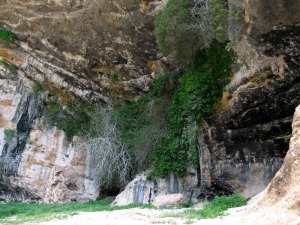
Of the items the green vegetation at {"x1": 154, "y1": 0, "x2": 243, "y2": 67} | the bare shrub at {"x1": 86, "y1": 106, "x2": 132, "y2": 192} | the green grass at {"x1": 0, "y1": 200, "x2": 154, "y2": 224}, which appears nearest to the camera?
the green grass at {"x1": 0, "y1": 200, "x2": 154, "y2": 224}

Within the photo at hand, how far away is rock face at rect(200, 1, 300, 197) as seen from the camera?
8.88m

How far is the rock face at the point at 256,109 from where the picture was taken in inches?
349

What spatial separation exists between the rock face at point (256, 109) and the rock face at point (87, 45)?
4.15 meters

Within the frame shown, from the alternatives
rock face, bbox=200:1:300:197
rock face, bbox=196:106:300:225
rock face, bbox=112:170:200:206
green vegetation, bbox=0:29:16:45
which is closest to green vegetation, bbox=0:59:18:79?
green vegetation, bbox=0:29:16:45

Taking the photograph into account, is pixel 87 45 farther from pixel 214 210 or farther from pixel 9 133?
pixel 214 210

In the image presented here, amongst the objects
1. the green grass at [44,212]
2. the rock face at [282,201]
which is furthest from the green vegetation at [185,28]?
the rock face at [282,201]

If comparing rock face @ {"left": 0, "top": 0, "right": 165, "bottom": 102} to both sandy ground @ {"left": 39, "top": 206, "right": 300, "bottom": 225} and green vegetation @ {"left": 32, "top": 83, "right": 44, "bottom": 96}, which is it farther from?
sandy ground @ {"left": 39, "top": 206, "right": 300, "bottom": 225}

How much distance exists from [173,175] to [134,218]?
464 centimetres

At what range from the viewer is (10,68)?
59.4 feet

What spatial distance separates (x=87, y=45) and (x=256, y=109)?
7.35 metres

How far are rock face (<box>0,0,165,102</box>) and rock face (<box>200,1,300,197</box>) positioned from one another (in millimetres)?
4151

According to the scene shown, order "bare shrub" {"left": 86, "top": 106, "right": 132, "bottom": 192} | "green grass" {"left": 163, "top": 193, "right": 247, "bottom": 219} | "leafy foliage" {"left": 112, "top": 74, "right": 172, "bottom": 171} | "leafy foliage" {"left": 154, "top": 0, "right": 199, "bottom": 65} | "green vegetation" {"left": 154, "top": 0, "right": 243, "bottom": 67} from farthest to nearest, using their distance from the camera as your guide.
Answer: "bare shrub" {"left": 86, "top": 106, "right": 132, "bottom": 192} → "leafy foliage" {"left": 112, "top": 74, "right": 172, "bottom": 171} → "leafy foliage" {"left": 154, "top": 0, "right": 199, "bottom": 65} → "green vegetation" {"left": 154, "top": 0, "right": 243, "bottom": 67} → "green grass" {"left": 163, "top": 193, "right": 247, "bottom": 219}

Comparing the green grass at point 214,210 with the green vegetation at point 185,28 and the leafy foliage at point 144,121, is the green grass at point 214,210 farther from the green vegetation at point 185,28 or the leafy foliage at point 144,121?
the leafy foliage at point 144,121

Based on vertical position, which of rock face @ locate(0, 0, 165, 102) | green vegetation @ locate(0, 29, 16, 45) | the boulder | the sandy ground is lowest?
the sandy ground
